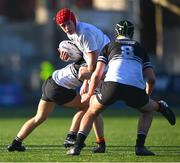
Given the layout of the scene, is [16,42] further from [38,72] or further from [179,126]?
[179,126]

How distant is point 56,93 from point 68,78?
30 cm

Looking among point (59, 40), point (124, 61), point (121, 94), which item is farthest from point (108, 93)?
point (59, 40)

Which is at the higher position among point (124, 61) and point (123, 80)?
point (124, 61)

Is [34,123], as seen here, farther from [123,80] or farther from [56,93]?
[123,80]

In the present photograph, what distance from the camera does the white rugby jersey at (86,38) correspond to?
14.1 metres

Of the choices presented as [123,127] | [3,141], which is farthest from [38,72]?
[3,141]

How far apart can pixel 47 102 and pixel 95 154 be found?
1.18 metres

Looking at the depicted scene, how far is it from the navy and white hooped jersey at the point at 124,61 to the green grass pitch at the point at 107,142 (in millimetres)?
1131

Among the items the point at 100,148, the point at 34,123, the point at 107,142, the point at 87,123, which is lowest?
the point at 107,142

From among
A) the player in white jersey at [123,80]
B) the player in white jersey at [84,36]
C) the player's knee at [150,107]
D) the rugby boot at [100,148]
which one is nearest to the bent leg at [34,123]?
Answer: the player in white jersey at [84,36]

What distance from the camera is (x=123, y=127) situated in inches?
883

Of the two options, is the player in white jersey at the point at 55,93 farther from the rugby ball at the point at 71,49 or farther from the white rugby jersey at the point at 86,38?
the white rugby jersey at the point at 86,38

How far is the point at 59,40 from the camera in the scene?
51.3 meters

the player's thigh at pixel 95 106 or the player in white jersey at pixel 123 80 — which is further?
the player's thigh at pixel 95 106
